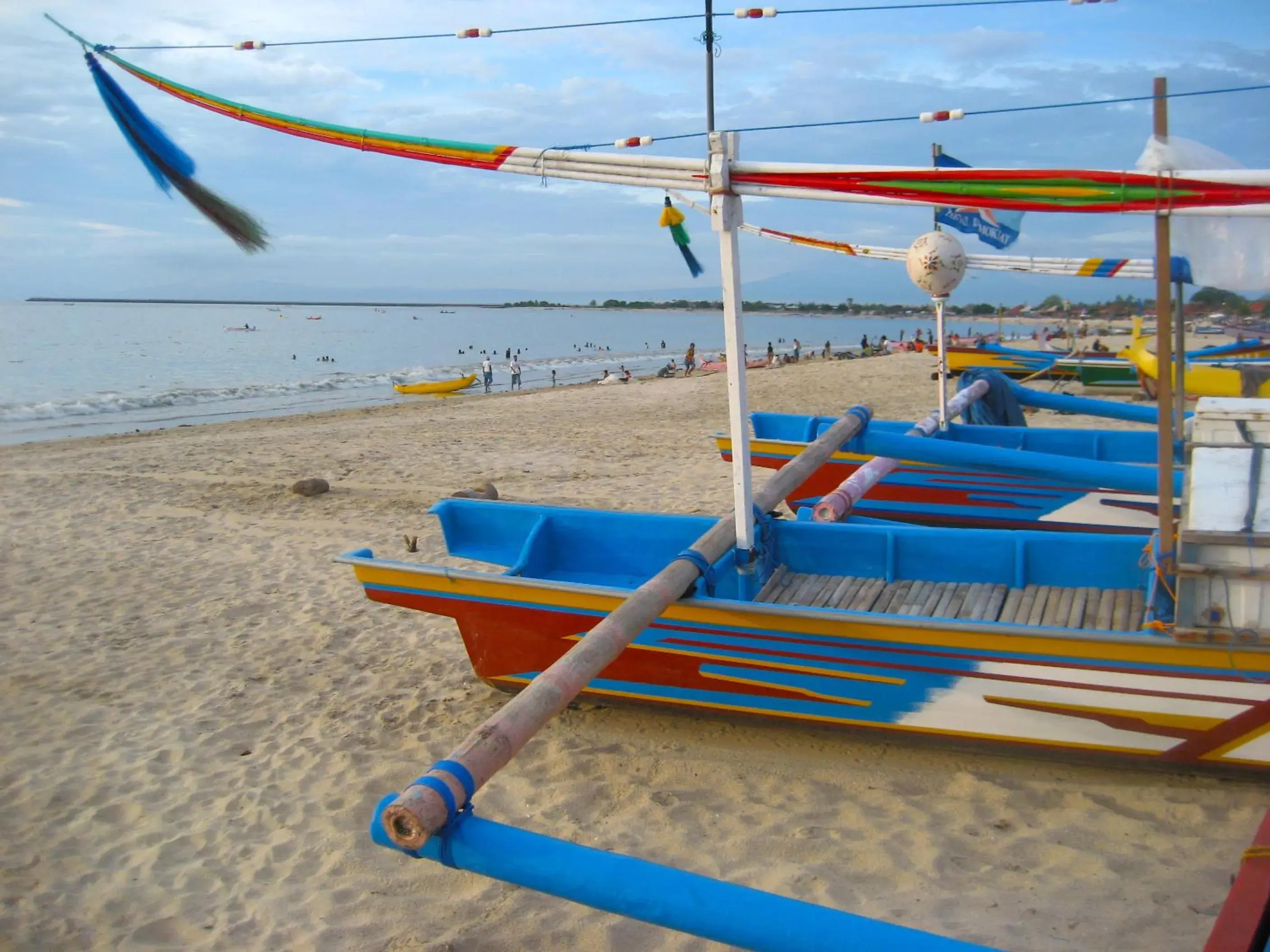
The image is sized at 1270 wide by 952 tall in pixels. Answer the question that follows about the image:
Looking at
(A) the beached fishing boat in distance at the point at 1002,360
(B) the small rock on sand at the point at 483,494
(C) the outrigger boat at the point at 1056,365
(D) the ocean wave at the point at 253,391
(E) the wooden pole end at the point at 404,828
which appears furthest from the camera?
(D) the ocean wave at the point at 253,391

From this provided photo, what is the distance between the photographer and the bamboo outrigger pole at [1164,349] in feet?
10.3

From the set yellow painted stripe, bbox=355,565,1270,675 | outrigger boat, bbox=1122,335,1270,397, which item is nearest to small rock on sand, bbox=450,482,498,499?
yellow painted stripe, bbox=355,565,1270,675

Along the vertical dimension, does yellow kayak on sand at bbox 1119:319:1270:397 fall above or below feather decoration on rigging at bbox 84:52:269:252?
below

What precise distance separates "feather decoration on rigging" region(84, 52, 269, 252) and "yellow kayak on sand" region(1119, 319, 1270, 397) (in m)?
5.19

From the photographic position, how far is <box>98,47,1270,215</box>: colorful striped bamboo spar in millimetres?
3025

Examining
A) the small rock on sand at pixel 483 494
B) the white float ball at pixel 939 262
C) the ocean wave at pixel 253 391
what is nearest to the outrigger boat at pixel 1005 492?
the white float ball at pixel 939 262

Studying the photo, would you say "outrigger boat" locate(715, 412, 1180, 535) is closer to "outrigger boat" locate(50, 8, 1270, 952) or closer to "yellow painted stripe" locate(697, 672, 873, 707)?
"outrigger boat" locate(50, 8, 1270, 952)

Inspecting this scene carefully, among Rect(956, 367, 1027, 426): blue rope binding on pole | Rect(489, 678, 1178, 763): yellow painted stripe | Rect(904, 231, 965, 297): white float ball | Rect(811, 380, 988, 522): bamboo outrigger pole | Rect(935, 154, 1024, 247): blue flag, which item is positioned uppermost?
Rect(935, 154, 1024, 247): blue flag

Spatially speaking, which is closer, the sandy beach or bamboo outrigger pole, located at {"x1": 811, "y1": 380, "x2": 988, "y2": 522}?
the sandy beach

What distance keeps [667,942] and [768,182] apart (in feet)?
9.82

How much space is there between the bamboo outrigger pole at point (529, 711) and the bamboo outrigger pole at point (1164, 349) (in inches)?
65.4

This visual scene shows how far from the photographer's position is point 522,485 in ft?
34.9

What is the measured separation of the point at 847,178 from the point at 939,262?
2875 mm

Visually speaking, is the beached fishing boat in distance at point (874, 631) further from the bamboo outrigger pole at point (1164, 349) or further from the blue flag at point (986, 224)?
the blue flag at point (986, 224)
